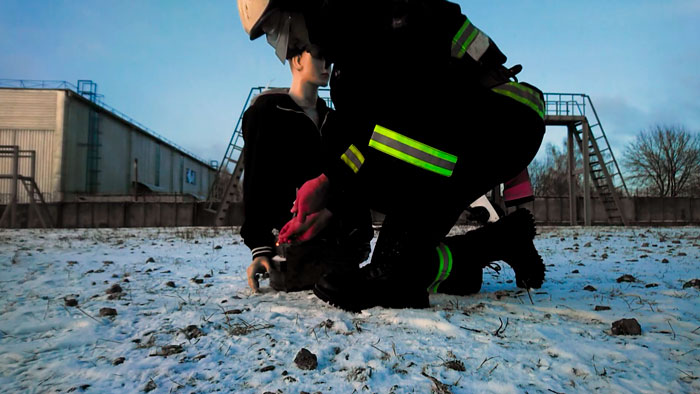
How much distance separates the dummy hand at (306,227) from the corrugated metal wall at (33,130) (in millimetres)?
28203

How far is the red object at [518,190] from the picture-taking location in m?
2.00

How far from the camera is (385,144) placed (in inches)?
55.5

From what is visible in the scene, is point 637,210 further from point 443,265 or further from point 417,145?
point 417,145

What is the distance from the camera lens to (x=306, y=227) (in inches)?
73.2

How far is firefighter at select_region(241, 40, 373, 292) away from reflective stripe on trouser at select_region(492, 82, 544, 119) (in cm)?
90

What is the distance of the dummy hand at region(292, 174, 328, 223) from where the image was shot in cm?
162

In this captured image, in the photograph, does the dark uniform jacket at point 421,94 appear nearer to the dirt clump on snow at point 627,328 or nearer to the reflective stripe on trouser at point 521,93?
the reflective stripe on trouser at point 521,93

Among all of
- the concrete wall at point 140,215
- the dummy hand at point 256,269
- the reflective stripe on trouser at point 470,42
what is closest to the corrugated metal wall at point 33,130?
the concrete wall at point 140,215

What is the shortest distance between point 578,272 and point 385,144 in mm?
1783

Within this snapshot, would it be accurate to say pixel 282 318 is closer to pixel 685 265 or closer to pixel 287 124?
pixel 287 124

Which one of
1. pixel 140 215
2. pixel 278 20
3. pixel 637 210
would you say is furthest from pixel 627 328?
pixel 637 210

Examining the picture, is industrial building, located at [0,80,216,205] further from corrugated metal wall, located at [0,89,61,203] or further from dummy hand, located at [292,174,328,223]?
dummy hand, located at [292,174,328,223]

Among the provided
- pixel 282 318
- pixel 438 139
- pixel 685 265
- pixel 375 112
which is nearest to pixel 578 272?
pixel 685 265

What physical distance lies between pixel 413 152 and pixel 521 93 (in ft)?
2.06
